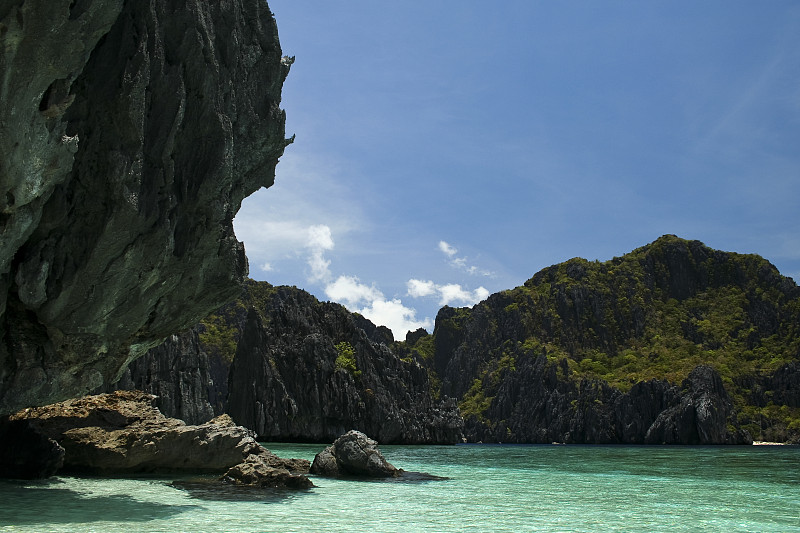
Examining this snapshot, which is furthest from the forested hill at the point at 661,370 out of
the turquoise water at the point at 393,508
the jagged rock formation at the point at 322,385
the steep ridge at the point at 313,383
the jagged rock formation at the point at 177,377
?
the turquoise water at the point at 393,508

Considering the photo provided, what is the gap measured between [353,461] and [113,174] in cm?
1718

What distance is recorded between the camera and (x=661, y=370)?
5915 inches

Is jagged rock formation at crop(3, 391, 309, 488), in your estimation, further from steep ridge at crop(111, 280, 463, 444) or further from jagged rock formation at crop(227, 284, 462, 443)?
jagged rock formation at crop(227, 284, 462, 443)

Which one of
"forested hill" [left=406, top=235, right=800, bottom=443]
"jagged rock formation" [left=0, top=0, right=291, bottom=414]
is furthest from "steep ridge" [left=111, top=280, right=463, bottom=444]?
"jagged rock formation" [left=0, top=0, right=291, bottom=414]

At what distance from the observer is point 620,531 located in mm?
14320

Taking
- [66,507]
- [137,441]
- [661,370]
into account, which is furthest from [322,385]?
[661,370]

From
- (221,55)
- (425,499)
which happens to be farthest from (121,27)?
(425,499)

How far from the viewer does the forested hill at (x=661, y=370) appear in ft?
398

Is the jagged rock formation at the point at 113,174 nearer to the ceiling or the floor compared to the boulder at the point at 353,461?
nearer to the ceiling

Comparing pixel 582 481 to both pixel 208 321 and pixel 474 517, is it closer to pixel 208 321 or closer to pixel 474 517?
pixel 474 517

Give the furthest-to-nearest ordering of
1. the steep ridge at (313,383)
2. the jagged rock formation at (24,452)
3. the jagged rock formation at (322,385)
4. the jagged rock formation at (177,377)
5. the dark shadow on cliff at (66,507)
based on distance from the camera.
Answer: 1. the jagged rock formation at (322,385)
2. the steep ridge at (313,383)
3. the jagged rock formation at (177,377)
4. the jagged rock formation at (24,452)
5. the dark shadow on cliff at (66,507)

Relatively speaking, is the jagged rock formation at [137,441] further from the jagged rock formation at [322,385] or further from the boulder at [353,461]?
the jagged rock formation at [322,385]

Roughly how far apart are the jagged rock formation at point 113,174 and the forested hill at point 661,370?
381 ft

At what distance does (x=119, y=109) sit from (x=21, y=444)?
1251cm
